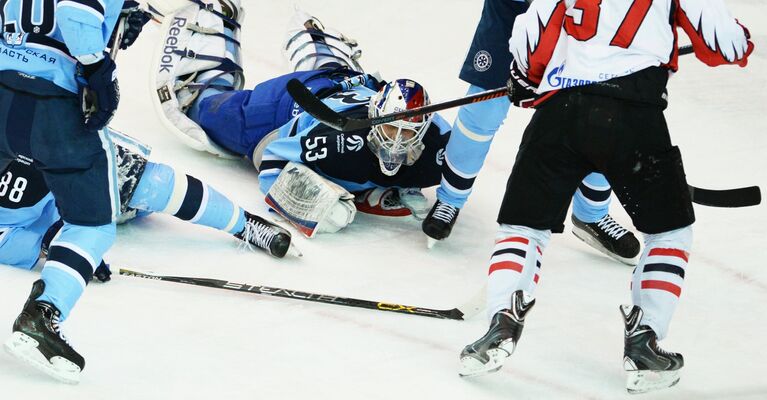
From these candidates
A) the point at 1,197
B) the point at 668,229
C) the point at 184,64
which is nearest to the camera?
the point at 668,229

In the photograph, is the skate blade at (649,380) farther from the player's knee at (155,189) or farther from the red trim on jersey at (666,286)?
the player's knee at (155,189)

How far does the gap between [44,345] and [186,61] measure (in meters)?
2.23

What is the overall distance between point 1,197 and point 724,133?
3030 millimetres

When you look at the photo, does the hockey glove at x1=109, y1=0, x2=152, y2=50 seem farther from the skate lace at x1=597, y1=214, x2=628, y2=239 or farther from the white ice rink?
the skate lace at x1=597, y1=214, x2=628, y2=239

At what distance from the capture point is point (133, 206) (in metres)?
3.51

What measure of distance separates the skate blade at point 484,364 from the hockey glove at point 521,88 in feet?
2.11

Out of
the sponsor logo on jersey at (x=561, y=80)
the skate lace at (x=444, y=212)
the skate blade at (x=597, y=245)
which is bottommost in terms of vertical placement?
the skate blade at (x=597, y=245)

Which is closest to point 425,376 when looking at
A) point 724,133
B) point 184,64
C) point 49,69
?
point 49,69

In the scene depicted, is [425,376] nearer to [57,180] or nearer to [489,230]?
[57,180]

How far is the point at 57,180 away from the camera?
268 centimetres

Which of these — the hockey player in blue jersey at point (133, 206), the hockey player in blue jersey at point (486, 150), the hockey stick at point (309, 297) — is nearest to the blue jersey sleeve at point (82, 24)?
the hockey player in blue jersey at point (133, 206)

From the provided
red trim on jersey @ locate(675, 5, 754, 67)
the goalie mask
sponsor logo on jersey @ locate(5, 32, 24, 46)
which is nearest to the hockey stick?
the goalie mask

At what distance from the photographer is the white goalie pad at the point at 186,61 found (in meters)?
4.41

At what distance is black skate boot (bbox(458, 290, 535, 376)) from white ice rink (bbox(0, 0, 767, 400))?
0.25ft
